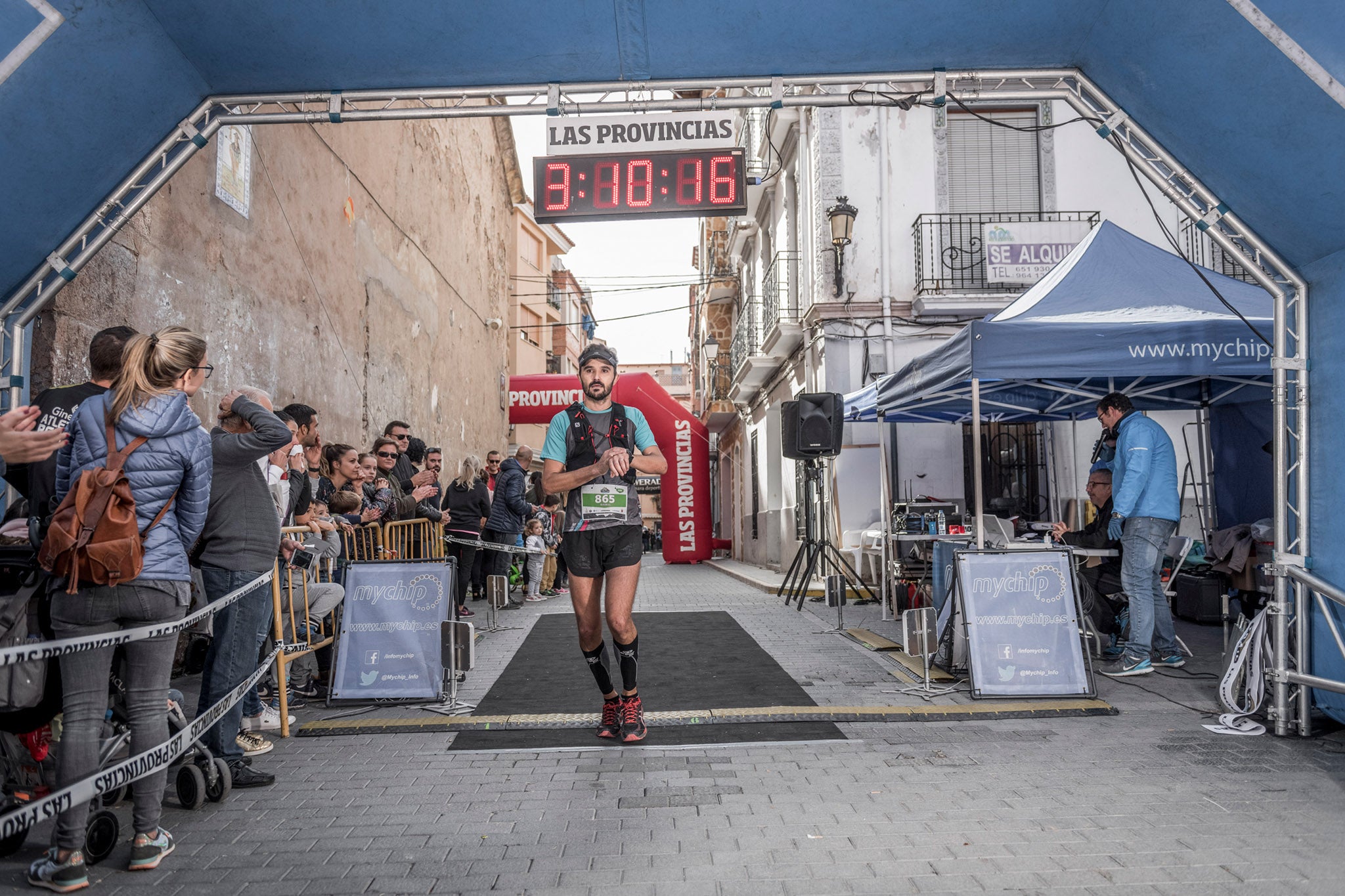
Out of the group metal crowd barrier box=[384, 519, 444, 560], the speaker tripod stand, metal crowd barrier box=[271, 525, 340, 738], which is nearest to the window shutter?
the speaker tripod stand

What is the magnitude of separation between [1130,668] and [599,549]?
411 cm

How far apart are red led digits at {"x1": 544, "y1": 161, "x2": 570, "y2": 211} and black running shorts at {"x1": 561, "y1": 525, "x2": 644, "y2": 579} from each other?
4048 millimetres

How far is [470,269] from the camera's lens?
2206cm

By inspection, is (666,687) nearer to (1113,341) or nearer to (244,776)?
(244,776)

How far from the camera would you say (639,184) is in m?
7.95

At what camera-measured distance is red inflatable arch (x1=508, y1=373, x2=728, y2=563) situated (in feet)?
78.2

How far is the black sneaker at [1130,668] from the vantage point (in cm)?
679

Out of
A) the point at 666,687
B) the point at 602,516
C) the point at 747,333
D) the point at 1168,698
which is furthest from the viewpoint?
the point at 747,333

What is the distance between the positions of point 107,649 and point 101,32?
2909mm

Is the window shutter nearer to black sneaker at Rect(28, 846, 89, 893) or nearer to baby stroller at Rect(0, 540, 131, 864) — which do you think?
baby stroller at Rect(0, 540, 131, 864)

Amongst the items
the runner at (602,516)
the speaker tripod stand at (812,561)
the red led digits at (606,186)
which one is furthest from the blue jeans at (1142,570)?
the red led digits at (606,186)

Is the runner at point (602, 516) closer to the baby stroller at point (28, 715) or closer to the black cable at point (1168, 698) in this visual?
the baby stroller at point (28, 715)

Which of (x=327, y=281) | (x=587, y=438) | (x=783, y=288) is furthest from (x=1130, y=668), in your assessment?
(x=783, y=288)

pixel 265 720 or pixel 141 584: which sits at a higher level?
pixel 141 584
